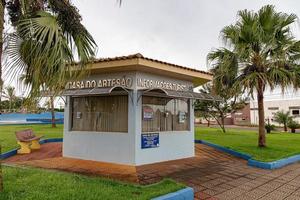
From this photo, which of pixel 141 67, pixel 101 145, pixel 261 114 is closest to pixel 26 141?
pixel 101 145

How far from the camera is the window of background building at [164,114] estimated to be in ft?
35.6

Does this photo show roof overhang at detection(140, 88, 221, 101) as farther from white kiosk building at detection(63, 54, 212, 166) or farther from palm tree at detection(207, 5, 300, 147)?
palm tree at detection(207, 5, 300, 147)

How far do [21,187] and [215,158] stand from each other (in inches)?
316

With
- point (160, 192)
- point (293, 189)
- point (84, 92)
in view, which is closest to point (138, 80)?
point (84, 92)

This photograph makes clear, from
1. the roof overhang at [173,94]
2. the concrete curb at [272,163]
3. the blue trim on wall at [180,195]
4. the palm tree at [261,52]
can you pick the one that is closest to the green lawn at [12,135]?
the roof overhang at [173,94]

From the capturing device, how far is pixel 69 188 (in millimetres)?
6277

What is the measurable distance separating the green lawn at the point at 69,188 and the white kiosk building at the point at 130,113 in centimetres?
312

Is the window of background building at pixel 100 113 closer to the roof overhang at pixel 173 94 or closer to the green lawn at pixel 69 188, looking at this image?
the roof overhang at pixel 173 94

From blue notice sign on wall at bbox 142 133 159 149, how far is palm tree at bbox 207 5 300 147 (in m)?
4.84

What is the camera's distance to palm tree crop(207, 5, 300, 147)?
42.1 feet

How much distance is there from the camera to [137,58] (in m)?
9.16

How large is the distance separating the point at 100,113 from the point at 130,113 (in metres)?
1.52

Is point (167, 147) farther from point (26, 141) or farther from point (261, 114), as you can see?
point (26, 141)

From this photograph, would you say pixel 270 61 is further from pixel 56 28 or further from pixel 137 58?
pixel 56 28
